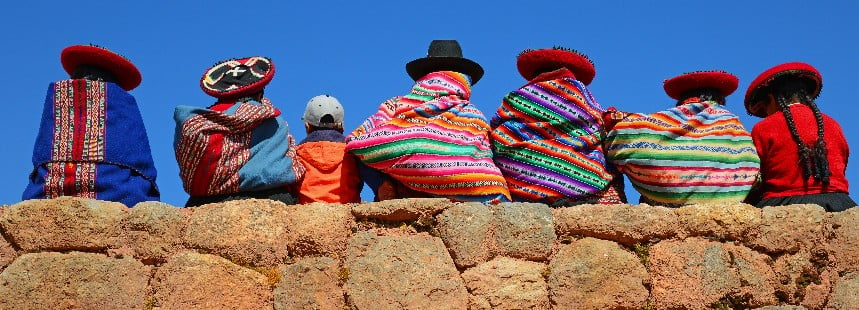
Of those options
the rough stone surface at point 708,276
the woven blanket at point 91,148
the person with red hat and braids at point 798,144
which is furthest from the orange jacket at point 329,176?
the person with red hat and braids at point 798,144

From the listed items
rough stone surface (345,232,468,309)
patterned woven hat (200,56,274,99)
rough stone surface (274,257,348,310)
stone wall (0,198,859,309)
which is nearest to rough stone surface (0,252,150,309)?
stone wall (0,198,859,309)

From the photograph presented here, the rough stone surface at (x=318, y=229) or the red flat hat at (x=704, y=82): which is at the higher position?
the red flat hat at (x=704, y=82)

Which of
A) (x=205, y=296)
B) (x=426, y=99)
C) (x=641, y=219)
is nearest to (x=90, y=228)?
(x=205, y=296)

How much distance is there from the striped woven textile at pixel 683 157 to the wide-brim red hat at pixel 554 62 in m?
0.42

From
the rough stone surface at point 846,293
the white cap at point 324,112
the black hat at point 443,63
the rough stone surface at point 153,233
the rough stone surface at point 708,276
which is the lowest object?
the rough stone surface at point 846,293

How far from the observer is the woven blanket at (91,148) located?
17.8 feet

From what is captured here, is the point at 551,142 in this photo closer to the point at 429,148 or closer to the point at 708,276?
the point at 429,148

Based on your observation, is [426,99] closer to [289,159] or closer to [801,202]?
[289,159]

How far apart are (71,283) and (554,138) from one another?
258 centimetres

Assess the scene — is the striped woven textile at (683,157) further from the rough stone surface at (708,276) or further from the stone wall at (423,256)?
the rough stone surface at (708,276)

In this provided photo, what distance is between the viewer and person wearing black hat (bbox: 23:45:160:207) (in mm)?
5434

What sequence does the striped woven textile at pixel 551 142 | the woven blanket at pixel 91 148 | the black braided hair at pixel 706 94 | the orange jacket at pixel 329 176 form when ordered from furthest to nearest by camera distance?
the black braided hair at pixel 706 94 → the orange jacket at pixel 329 176 → the striped woven textile at pixel 551 142 → the woven blanket at pixel 91 148

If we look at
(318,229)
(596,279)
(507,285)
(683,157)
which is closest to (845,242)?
(683,157)

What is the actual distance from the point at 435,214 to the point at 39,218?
182cm
